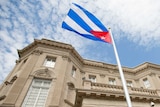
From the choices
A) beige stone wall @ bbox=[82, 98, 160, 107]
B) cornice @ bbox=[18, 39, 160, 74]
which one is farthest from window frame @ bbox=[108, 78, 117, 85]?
beige stone wall @ bbox=[82, 98, 160, 107]

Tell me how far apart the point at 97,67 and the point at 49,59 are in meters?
7.63

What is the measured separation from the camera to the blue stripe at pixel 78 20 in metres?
8.77

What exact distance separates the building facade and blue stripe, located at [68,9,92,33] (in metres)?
4.93

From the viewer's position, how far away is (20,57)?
19984 mm

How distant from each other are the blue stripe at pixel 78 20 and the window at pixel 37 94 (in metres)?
8.75

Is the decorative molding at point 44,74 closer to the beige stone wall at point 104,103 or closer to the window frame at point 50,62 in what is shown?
the window frame at point 50,62

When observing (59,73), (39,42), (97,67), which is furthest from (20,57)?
(97,67)

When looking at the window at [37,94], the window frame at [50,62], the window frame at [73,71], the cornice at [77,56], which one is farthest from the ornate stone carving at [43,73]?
the cornice at [77,56]

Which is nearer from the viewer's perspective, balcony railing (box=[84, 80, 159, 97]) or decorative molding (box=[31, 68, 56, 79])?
balcony railing (box=[84, 80, 159, 97])

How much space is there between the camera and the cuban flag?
8453 millimetres

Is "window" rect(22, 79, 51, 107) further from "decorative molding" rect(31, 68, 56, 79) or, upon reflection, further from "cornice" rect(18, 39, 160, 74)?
"cornice" rect(18, 39, 160, 74)

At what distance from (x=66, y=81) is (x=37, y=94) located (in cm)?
353

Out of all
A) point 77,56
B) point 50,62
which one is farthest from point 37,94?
point 77,56

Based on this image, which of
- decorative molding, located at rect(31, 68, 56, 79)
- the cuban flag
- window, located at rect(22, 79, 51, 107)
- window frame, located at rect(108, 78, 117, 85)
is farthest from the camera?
window frame, located at rect(108, 78, 117, 85)
